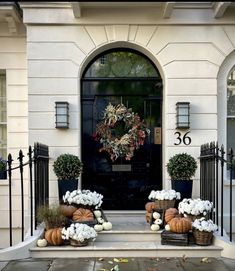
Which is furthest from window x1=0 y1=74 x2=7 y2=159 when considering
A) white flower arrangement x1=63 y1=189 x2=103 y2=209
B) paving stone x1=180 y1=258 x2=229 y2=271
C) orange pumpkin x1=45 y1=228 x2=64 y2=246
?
paving stone x1=180 y1=258 x2=229 y2=271

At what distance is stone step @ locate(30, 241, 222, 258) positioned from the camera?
558cm

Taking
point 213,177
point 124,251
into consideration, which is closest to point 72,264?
point 124,251

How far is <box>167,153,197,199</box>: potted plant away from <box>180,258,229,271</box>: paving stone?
1.45 m

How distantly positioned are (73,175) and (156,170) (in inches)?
66.2

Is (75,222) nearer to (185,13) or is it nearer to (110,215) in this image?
(110,215)

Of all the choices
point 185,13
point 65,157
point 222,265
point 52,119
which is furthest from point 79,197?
point 185,13

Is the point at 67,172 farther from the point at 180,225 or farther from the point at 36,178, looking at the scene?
the point at 180,225

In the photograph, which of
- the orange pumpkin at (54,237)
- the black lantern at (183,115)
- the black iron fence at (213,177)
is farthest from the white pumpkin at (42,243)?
the black lantern at (183,115)

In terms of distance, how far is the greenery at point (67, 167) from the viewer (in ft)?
21.8

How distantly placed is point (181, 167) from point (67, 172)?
1.94 meters

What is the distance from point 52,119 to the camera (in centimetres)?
714

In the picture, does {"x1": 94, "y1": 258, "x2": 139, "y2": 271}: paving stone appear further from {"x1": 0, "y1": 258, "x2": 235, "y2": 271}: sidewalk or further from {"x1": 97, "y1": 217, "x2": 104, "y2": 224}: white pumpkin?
{"x1": 97, "y1": 217, "x2": 104, "y2": 224}: white pumpkin

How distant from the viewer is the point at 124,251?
5621 millimetres

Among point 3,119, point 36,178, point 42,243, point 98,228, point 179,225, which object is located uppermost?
point 3,119
